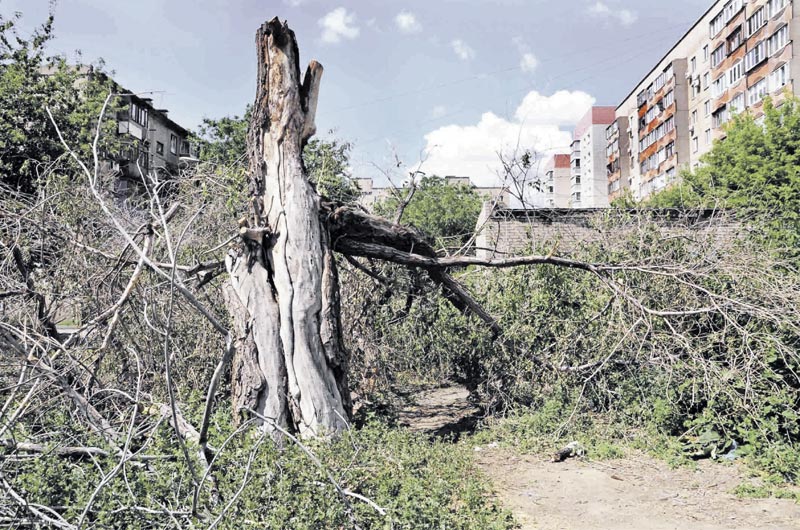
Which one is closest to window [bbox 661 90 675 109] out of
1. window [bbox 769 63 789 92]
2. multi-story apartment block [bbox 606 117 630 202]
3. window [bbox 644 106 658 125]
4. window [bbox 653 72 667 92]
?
window [bbox 653 72 667 92]

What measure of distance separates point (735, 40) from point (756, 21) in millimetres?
2312

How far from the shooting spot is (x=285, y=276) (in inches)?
197

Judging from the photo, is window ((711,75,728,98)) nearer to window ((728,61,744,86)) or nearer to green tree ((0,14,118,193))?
window ((728,61,744,86))

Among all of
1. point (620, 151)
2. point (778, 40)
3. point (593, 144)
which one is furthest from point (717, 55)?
point (593, 144)

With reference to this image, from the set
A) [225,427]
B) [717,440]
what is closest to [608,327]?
[717,440]

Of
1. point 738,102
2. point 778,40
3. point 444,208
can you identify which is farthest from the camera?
point 444,208

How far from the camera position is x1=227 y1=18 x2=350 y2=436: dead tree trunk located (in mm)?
4738

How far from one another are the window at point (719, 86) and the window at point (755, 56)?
2.45 meters

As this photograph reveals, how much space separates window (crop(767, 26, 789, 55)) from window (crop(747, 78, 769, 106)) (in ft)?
4.15

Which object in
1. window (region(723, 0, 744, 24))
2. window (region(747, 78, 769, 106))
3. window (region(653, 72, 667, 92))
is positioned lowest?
window (region(747, 78, 769, 106))

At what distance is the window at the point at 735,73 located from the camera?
3031cm

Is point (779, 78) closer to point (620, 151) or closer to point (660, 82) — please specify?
point (660, 82)

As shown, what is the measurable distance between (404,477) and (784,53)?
94.9 feet

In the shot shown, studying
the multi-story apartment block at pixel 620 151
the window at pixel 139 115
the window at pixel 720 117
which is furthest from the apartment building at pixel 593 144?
the window at pixel 139 115
